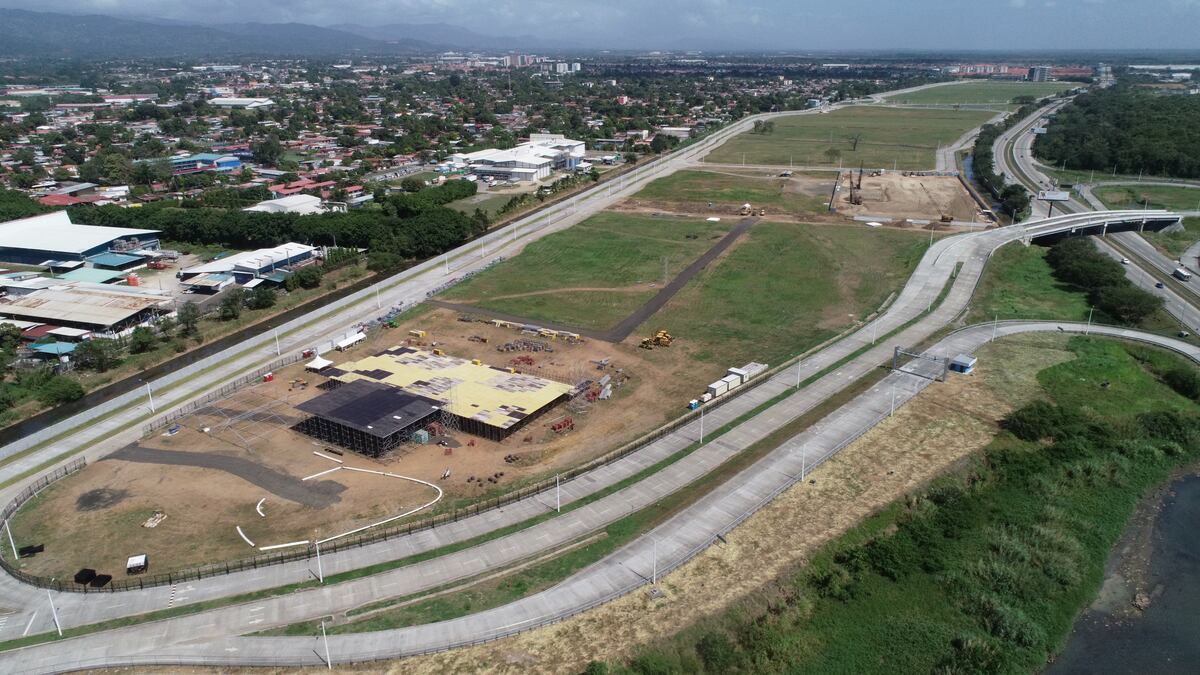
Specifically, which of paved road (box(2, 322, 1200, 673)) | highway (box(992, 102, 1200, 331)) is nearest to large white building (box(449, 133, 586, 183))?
highway (box(992, 102, 1200, 331))

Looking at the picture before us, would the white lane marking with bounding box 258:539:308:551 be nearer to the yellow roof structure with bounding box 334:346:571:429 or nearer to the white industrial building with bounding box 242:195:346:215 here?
the yellow roof structure with bounding box 334:346:571:429

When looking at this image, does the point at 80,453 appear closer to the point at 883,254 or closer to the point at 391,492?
the point at 391,492

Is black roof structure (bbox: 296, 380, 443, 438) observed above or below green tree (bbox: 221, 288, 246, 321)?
below

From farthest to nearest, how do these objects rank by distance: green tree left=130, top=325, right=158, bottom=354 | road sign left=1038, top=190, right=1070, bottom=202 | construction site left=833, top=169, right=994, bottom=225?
road sign left=1038, top=190, right=1070, bottom=202 < construction site left=833, top=169, right=994, bottom=225 < green tree left=130, top=325, right=158, bottom=354

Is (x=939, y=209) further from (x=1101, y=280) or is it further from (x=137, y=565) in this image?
(x=137, y=565)

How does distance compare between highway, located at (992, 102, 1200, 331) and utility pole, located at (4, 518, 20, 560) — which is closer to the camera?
utility pole, located at (4, 518, 20, 560)

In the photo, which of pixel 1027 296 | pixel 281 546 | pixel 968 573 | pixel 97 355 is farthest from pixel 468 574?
pixel 1027 296
